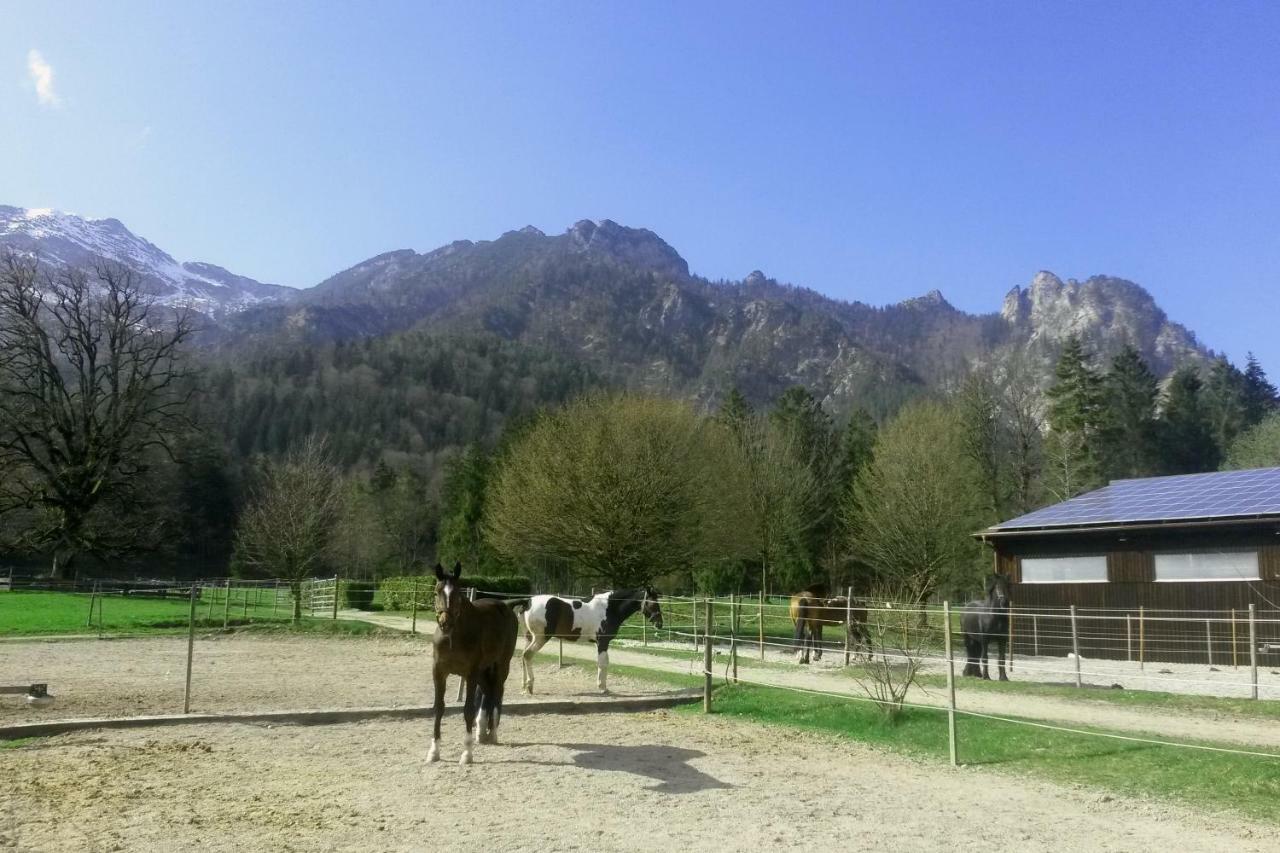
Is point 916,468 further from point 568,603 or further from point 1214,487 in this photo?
point 568,603

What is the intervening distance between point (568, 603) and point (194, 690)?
238 inches

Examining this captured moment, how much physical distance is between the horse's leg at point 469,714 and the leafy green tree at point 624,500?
2050 centimetres

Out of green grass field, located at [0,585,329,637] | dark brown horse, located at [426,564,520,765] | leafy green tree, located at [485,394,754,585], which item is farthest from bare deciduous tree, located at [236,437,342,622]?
dark brown horse, located at [426,564,520,765]

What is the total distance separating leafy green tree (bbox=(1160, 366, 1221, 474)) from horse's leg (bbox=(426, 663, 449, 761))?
53468 mm

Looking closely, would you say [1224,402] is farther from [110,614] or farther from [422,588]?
[110,614]

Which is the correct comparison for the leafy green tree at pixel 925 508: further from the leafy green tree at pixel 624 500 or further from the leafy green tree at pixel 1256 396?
the leafy green tree at pixel 1256 396

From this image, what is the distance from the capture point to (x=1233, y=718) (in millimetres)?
11523

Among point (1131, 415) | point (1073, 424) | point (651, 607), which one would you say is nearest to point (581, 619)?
point (651, 607)

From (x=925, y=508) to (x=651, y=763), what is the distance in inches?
1082

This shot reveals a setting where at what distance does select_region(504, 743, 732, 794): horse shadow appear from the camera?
748cm

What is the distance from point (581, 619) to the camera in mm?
15258

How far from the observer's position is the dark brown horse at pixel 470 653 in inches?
333

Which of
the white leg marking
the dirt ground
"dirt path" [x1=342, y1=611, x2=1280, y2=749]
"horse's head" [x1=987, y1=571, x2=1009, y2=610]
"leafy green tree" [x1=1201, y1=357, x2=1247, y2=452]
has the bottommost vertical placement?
the dirt ground

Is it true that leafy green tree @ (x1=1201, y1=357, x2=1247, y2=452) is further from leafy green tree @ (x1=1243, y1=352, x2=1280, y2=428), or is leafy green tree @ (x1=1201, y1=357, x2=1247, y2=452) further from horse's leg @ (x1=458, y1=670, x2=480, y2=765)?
horse's leg @ (x1=458, y1=670, x2=480, y2=765)
